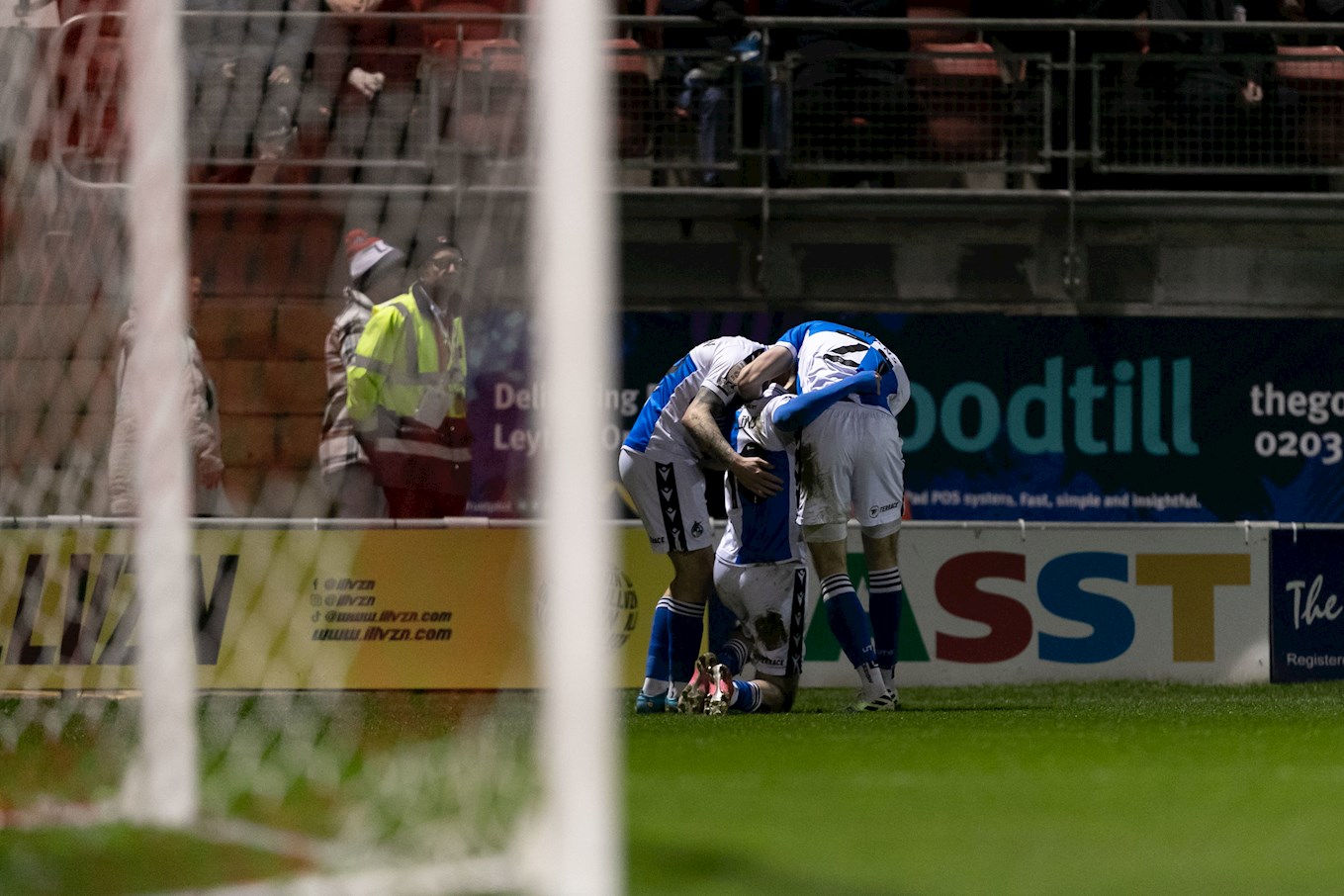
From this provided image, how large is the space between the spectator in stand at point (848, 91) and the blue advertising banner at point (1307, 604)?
3.96 meters

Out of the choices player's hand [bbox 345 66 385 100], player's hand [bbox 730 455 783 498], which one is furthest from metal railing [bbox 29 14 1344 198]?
player's hand [bbox 730 455 783 498]

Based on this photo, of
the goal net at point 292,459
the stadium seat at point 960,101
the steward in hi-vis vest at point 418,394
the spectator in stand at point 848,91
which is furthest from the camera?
the stadium seat at point 960,101

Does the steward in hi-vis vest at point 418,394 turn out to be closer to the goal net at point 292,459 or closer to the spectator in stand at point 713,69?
the goal net at point 292,459

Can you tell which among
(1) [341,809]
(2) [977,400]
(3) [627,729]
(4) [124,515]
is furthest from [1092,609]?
(1) [341,809]

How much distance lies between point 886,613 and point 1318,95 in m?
6.81

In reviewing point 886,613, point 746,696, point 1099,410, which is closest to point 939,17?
point 1099,410

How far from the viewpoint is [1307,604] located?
10703 mm

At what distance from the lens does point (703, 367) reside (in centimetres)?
838

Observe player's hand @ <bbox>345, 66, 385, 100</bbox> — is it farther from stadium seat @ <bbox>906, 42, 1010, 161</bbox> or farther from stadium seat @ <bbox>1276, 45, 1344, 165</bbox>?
stadium seat @ <bbox>1276, 45, 1344, 165</bbox>

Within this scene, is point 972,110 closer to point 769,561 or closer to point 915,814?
point 769,561

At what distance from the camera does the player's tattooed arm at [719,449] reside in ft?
26.5

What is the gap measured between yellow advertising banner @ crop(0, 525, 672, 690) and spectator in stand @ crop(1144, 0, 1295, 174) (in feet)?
17.2

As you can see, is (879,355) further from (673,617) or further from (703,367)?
(673,617)

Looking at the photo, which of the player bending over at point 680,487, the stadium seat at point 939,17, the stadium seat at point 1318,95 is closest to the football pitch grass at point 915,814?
the player bending over at point 680,487
